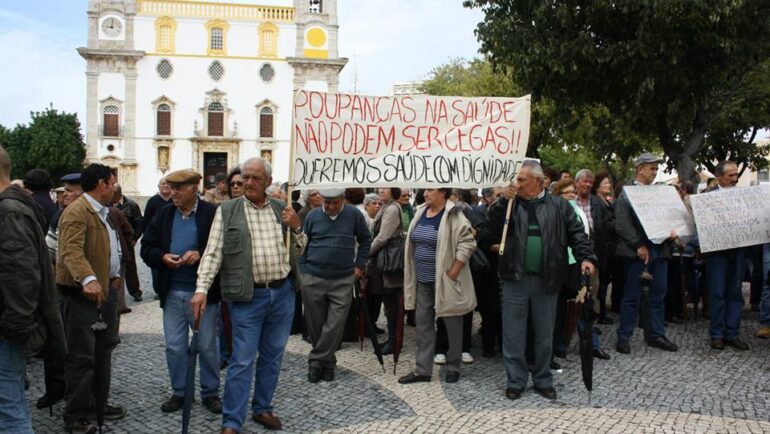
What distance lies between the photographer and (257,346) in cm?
475

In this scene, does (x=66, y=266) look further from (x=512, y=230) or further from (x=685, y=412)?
(x=685, y=412)

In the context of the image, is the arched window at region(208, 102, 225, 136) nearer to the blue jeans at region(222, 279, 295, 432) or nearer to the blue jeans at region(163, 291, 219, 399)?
the blue jeans at region(163, 291, 219, 399)

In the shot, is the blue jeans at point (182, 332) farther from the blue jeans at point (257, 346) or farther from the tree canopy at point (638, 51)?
the tree canopy at point (638, 51)

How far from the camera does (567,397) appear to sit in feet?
18.4

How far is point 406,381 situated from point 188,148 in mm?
45459

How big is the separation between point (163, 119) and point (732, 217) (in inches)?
1820

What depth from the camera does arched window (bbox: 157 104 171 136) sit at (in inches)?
1884

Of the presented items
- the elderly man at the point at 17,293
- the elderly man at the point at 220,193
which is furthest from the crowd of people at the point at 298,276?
the elderly man at the point at 220,193

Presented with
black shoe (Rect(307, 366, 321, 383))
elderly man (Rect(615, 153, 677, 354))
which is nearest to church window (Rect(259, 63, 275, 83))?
elderly man (Rect(615, 153, 677, 354))

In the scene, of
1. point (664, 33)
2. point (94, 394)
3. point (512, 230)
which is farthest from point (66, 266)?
point (664, 33)

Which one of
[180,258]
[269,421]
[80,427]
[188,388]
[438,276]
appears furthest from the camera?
[438,276]

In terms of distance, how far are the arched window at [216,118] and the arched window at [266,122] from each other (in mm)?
2885

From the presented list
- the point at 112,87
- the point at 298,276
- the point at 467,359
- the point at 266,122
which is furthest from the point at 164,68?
the point at 298,276

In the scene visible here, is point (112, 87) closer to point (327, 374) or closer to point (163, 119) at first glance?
point (163, 119)
